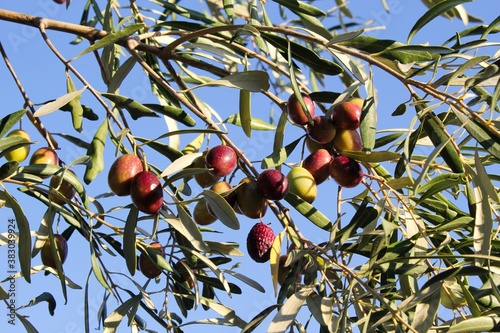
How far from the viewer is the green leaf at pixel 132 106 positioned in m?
1.74

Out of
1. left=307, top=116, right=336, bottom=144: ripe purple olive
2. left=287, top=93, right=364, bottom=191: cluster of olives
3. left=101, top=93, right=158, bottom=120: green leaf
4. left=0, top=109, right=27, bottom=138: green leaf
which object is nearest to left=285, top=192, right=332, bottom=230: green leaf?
left=287, top=93, right=364, bottom=191: cluster of olives

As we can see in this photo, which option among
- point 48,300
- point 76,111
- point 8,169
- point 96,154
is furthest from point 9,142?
point 48,300

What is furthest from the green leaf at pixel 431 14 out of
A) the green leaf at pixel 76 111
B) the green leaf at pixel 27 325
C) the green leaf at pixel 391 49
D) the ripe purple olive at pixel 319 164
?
the green leaf at pixel 27 325

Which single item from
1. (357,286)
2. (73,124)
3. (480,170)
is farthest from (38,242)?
(480,170)

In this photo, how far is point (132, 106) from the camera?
1758 millimetres

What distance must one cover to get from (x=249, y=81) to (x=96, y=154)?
394mm

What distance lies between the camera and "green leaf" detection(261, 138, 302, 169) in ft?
5.32

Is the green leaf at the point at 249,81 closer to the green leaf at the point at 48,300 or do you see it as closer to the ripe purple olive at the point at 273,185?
the ripe purple olive at the point at 273,185

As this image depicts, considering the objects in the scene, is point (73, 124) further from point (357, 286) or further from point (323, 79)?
point (323, 79)

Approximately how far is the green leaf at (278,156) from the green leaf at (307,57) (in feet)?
0.53

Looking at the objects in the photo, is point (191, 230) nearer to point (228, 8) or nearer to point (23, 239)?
point (23, 239)

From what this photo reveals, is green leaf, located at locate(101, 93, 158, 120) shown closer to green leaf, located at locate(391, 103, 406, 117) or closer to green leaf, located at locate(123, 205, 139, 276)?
green leaf, located at locate(123, 205, 139, 276)

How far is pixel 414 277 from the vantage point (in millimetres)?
1670

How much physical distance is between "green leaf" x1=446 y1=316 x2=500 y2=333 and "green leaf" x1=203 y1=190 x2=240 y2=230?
17.4 inches
